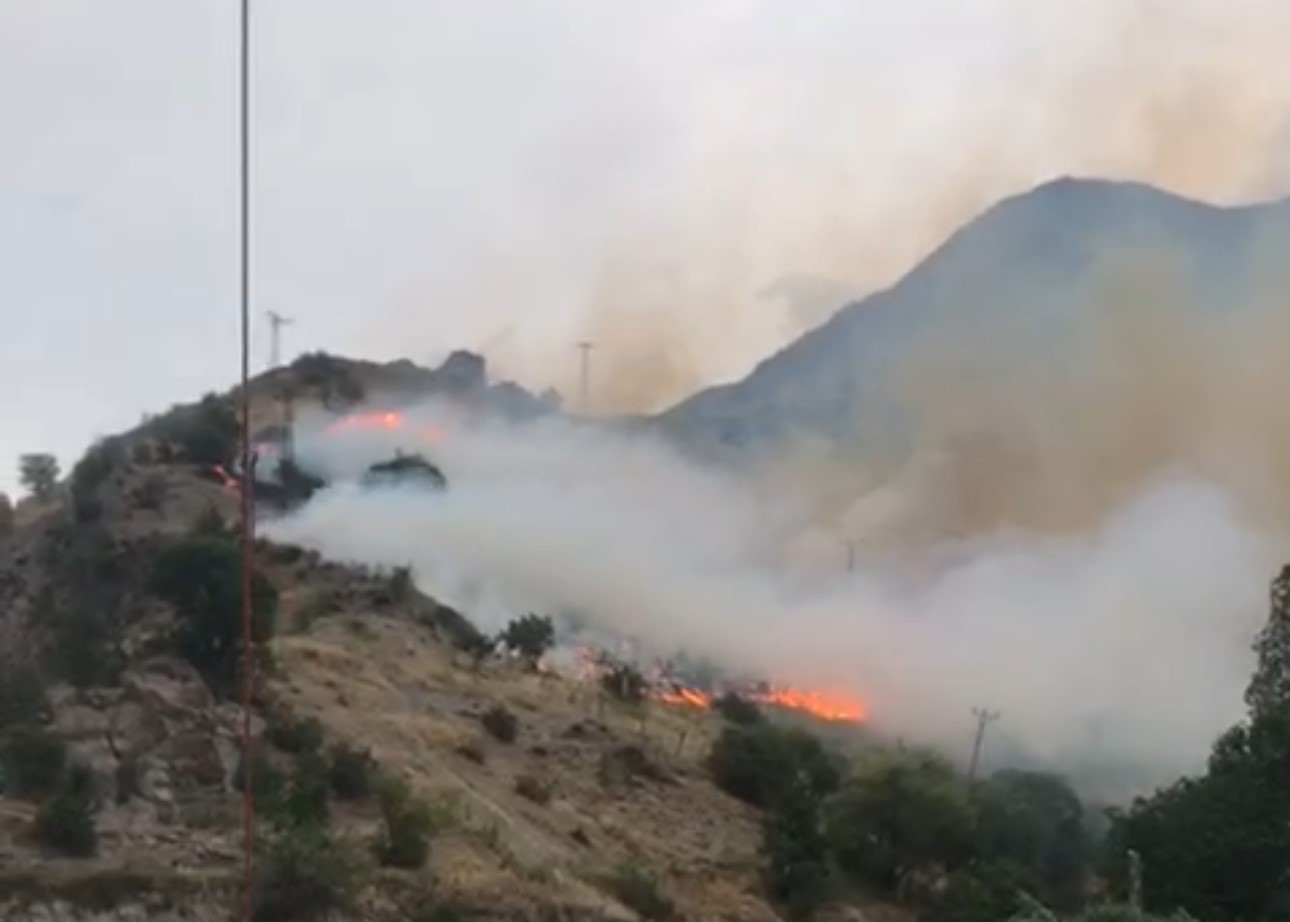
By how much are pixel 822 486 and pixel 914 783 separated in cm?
12018

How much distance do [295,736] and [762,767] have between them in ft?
63.4

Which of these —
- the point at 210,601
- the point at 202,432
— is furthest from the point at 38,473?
the point at 210,601

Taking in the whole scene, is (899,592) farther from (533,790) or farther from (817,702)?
(533,790)

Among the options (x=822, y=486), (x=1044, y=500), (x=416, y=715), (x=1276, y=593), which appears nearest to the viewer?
(x=1276, y=593)

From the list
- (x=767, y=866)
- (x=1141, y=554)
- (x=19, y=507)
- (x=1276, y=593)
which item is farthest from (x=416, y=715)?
(x=1141, y=554)

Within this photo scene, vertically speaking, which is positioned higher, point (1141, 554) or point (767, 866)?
point (1141, 554)

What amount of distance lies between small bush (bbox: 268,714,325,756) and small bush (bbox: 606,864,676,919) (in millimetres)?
9925

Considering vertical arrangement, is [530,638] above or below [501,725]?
above

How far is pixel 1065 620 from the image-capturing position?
131125 millimetres

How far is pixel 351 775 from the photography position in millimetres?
52688

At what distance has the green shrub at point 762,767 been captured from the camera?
6762 centimetres

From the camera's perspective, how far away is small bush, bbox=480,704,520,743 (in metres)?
67.5

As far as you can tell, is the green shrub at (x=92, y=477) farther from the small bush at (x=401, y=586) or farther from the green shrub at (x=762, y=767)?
the green shrub at (x=762, y=767)

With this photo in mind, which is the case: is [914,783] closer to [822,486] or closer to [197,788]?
[197,788]
